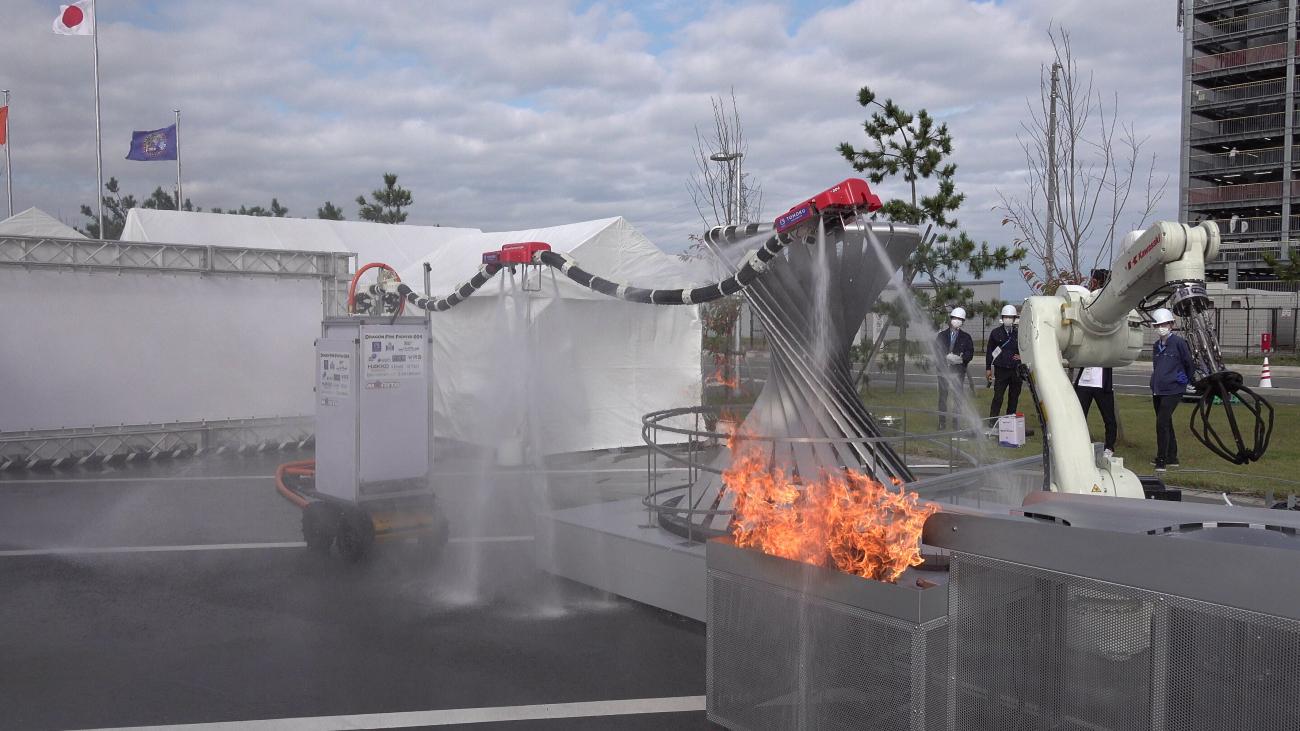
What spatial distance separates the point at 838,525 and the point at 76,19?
81.0 ft

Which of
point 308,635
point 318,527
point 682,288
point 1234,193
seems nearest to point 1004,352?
point 682,288

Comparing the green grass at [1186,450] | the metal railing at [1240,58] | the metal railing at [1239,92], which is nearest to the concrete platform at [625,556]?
the green grass at [1186,450]

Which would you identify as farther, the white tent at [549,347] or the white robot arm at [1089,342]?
the white tent at [549,347]

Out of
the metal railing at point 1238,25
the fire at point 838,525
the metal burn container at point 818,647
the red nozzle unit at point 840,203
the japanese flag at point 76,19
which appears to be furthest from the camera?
the metal railing at point 1238,25

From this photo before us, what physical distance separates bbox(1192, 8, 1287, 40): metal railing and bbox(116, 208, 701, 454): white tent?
168 ft

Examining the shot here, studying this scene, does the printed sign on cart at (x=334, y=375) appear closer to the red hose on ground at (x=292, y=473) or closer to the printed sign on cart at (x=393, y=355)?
the printed sign on cart at (x=393, y=355)

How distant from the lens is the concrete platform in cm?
630

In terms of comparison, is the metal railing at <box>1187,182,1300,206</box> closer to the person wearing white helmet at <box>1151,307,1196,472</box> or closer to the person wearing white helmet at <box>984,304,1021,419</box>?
the person wearing white helmet at <box>984,304,1021,419</box>

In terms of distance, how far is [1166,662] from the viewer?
8.93 ft

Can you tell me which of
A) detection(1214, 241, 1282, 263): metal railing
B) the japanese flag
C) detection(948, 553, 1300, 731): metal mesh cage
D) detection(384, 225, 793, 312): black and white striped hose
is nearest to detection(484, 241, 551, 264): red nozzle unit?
detection(384, 225, 793, 312): black and white striped hose

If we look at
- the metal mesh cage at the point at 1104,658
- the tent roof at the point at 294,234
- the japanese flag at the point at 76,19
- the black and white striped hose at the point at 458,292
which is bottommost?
the metal mesh cage at the point at 1104,658

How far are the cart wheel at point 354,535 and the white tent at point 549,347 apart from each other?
14.0 feet

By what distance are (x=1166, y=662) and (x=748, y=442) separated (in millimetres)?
3511

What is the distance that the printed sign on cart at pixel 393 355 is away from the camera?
8.13 m
